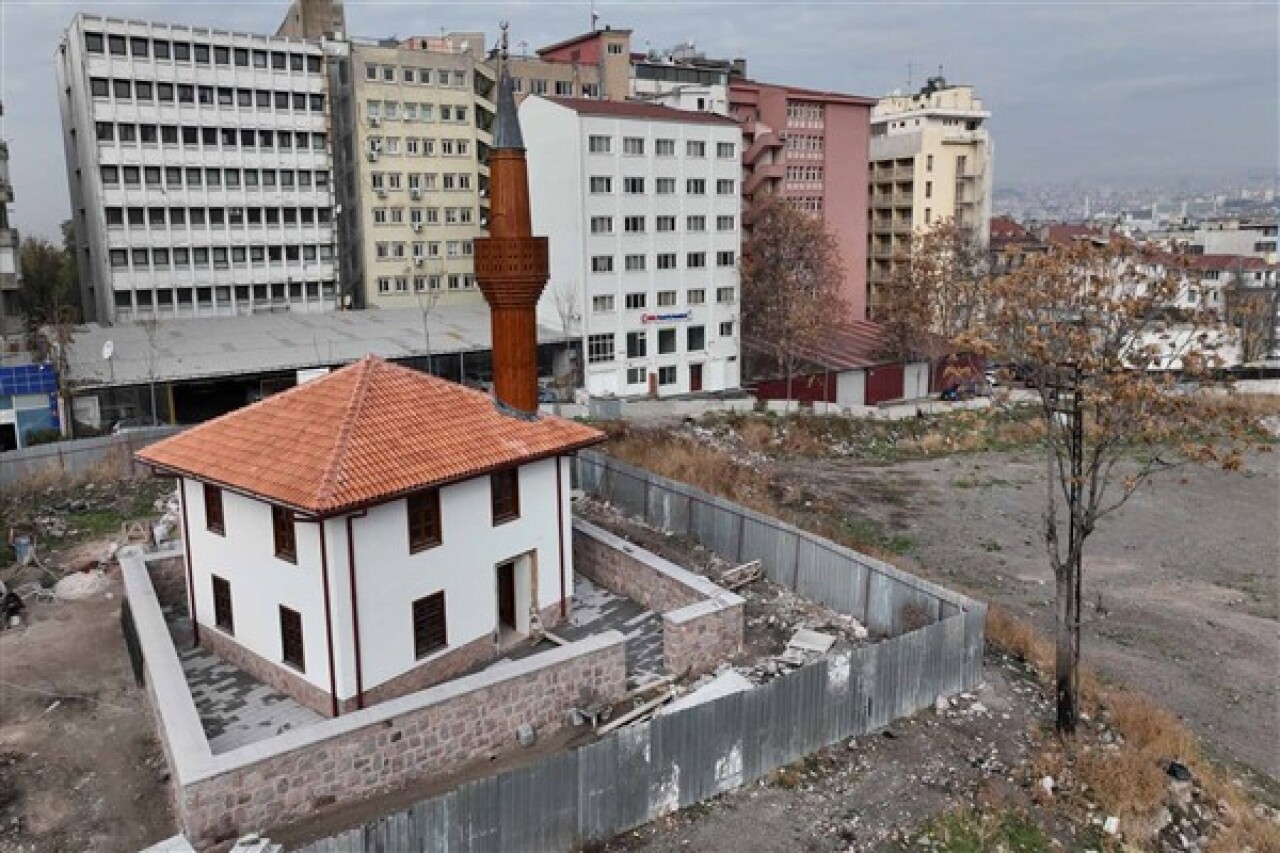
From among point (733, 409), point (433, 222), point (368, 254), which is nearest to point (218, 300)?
point (368, 254)

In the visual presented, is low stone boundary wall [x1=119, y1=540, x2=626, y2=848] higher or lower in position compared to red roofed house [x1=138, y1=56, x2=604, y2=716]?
lower

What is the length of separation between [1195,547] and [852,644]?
19.2 meters

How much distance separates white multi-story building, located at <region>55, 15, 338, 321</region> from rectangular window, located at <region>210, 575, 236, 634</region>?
41792mm

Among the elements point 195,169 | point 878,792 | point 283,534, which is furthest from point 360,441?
point 195,169

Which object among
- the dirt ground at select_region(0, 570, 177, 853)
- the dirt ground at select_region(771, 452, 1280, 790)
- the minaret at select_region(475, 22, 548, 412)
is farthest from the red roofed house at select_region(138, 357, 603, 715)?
the dirt ground at select_region(771, 452, 1280, 790)

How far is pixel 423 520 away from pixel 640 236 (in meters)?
39.8

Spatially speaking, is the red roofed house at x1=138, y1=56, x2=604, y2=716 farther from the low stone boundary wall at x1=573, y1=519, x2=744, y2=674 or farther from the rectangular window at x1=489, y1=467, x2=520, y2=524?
the low stone boundary wall at x1=573, y1=519, x2=744, y2=674

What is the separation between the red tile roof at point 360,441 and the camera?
16.4 m

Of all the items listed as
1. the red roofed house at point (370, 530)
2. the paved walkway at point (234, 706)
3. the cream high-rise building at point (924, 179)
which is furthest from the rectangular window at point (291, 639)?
the cream high-rise building at point (924, 179)

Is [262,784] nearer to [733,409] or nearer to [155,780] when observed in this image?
[155,780]

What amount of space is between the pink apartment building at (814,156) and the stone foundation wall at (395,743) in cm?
5292

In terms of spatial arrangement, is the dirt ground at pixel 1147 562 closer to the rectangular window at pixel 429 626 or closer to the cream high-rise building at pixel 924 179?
the rectangular window at pixel 429 626

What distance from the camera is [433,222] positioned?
6184 cm

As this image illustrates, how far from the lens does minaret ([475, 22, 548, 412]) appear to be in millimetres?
20281
